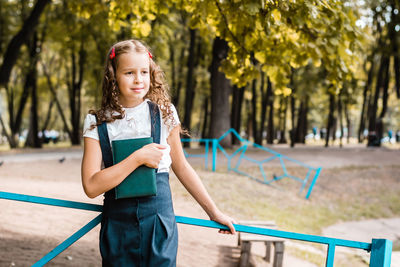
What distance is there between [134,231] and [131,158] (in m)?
0.34

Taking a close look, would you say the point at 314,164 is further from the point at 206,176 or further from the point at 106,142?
the point at 106,142

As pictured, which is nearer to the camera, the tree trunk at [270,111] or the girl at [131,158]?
the girl at [131,158]

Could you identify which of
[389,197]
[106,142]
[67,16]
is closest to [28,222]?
[106,142]

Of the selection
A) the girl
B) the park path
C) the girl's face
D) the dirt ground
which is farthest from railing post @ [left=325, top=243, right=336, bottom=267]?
the park path

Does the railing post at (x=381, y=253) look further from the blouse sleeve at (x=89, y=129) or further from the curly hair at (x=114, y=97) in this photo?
the blouse sleeve at (x=89, y=129)

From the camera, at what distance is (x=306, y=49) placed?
4309mm

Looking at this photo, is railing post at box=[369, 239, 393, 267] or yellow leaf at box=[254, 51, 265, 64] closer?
railing post at box=[369, 239, 393, 267]

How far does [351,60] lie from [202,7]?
188 cm

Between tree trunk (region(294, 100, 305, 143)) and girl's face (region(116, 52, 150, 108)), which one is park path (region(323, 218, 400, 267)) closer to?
girl's face (region(116, 52, 150, 108))

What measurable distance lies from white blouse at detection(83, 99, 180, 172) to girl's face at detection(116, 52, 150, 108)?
0.06m

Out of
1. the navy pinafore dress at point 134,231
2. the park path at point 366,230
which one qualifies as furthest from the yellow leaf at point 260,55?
the park path at point 366,230

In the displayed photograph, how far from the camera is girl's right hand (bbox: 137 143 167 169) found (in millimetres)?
1667

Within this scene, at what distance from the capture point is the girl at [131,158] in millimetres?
1712

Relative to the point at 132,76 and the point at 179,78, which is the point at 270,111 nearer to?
the point at 179,78
